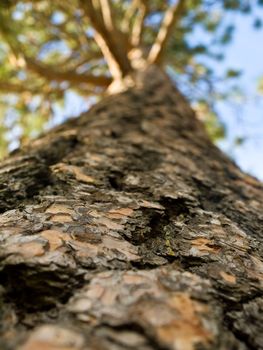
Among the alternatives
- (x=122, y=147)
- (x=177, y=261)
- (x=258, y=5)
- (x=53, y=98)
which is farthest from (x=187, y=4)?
(x=177, y=261)

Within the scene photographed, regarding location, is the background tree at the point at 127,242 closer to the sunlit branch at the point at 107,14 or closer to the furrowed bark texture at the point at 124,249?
the furrowed bark texture at the point at 124,249

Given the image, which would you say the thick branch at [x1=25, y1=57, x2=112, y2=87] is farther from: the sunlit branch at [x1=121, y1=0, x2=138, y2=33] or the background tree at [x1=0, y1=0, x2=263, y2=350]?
the background tree at [x1=0, y1=0, x2=263, y2=350]

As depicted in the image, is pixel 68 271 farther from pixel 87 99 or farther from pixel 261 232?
pixel 87 99

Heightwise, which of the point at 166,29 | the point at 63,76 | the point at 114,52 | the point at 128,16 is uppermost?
the point at 128,16

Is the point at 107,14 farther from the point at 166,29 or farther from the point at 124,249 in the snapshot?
the point at 124,249

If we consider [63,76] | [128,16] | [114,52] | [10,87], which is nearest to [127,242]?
[114,52]

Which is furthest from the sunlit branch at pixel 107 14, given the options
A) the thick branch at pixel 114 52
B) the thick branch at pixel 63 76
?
the thick branch at pixel 63 76

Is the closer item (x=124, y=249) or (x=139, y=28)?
(x=124, y=249)
